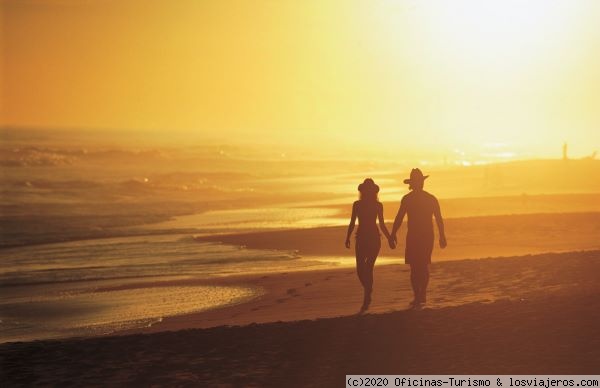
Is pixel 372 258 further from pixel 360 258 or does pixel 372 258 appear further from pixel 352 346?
pixel 352 346

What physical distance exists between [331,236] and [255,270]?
24.6 feet

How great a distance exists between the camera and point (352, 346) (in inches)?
420

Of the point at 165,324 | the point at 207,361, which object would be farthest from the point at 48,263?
the point at 207,361

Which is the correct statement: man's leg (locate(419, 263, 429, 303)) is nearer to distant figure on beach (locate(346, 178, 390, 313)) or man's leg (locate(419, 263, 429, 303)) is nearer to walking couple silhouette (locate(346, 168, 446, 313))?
walking couple silhouette (locate(346, 168, 446, 313))

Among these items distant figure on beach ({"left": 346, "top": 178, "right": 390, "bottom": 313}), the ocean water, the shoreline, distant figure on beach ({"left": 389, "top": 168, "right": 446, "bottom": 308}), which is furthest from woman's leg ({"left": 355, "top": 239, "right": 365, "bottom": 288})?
the ocean water

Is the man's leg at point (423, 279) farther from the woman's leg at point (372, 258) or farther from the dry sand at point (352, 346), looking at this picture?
the woman's leg at point (372, 258)

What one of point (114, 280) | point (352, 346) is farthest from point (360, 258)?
point (114, 280)

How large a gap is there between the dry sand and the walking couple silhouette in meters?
0.47

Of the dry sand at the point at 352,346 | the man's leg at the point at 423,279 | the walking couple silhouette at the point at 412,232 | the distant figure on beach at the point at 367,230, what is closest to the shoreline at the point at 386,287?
the dry sand at the point at 352,346

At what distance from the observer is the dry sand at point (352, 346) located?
9.58 meters

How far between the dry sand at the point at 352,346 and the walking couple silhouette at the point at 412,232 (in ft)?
1.53

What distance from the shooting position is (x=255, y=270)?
21453 mm

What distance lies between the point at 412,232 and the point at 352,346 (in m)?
3.22

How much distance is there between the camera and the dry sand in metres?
9.58
